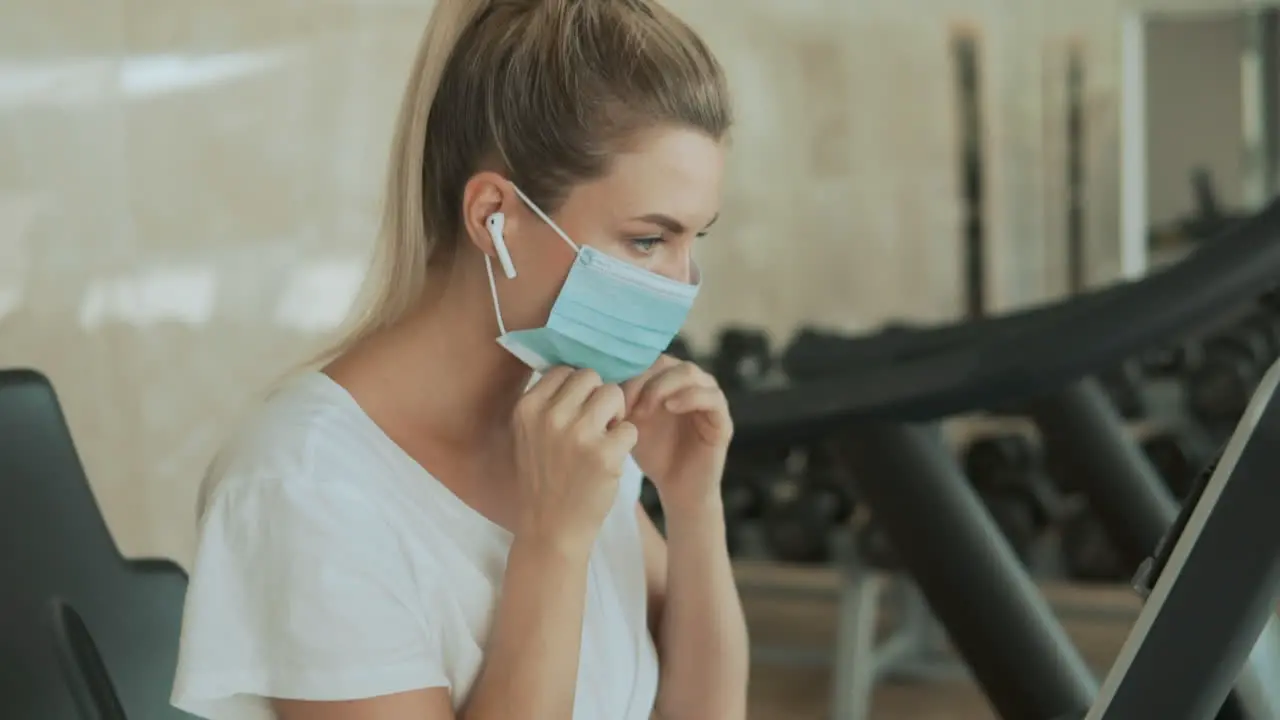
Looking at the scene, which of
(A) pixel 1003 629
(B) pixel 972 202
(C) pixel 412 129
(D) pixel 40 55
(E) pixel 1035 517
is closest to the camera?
(C) pixel 412 129

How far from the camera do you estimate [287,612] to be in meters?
1.02

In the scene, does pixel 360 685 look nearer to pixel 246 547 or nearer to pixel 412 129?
pixel 246 547

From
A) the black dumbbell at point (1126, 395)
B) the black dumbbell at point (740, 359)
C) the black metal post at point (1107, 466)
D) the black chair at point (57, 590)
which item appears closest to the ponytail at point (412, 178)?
the black chair at point (57, 590)

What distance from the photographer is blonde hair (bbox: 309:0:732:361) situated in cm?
114

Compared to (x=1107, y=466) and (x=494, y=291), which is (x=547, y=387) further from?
(x=1107, y=466)

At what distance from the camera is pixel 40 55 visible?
92.4 inches

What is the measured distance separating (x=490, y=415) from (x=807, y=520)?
2.11 meters

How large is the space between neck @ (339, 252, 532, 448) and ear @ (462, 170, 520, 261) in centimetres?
5

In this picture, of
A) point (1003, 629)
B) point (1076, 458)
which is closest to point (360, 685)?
point (1003, 629)

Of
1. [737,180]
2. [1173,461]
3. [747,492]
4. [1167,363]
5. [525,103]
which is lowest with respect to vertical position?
[1167,363]

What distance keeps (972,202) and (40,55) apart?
197 inches

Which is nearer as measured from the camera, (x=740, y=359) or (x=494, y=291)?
(x=494, y=291)

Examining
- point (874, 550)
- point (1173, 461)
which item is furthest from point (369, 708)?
point (1173, 461)

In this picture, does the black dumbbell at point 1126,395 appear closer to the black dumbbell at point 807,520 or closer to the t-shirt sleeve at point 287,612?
the black dumbbell at point 807,520
